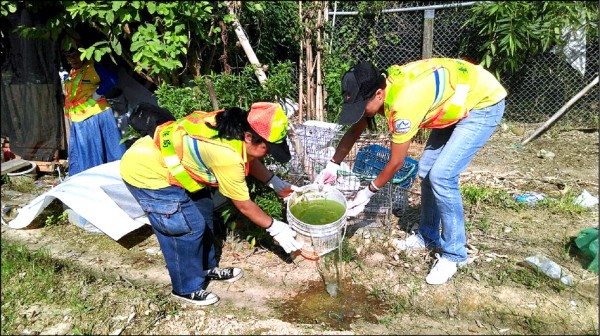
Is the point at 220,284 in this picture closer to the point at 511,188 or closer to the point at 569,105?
the point at 511,188

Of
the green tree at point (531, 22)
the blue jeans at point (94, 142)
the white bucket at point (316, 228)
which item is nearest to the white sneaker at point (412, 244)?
the white bucket at point (316, 228)

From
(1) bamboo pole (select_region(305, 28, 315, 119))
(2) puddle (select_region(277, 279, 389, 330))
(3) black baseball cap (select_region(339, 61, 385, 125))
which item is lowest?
(2) puddle (select_region(277, 279, 389, 330))

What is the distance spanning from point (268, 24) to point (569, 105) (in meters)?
4.06

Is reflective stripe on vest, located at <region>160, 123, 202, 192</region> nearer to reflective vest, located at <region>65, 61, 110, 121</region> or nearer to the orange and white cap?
the orange and white cap

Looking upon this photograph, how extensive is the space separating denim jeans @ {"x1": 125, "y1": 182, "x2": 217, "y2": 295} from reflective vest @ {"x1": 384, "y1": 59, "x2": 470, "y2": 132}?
141 centimetres

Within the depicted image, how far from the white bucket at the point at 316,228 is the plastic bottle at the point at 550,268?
4.95ft

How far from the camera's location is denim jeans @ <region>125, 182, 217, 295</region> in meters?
3.17

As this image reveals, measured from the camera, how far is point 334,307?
351 centimetres

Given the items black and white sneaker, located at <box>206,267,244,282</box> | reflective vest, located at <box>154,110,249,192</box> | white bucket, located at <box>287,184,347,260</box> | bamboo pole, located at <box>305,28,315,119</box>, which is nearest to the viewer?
reflective vest, located at <box>154,110,249,192</box>

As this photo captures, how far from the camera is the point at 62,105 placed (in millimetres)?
6203

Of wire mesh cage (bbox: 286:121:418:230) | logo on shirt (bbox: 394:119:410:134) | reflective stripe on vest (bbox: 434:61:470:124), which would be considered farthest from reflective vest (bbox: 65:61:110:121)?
reflective stripe on vest (bbox: 434:61:470:124)

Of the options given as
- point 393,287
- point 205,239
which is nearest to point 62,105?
point 205,239

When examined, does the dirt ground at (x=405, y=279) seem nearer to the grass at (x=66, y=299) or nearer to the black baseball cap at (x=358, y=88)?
the grass at (x=66, y=299)

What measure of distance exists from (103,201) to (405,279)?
2.61 meters
